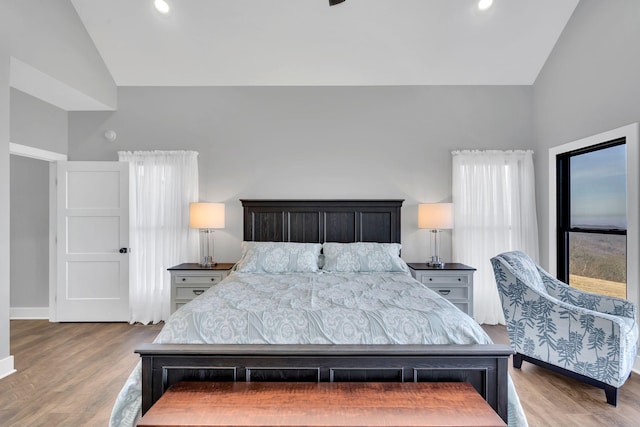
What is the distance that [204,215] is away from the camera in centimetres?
400

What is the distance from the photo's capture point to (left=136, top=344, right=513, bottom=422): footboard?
6.24 feet

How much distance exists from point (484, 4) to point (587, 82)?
129 centimetres

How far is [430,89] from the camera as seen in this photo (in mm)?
4414

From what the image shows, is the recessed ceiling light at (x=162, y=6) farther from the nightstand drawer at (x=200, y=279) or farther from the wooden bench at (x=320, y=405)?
the wooden bench at (x=320, y=405)

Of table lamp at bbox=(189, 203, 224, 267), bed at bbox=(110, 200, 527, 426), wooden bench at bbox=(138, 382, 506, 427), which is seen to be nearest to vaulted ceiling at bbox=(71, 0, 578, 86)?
table lamp at bbox=(189, 203, 224, 267)

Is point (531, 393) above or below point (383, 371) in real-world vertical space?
below

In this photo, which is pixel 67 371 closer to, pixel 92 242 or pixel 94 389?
pixel 94 389

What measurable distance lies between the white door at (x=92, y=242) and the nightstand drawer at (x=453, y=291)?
146 inches

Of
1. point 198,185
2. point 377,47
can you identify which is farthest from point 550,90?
point 198,185

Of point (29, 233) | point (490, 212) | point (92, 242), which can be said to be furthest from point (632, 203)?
point (29, 233)

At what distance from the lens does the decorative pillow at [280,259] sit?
360cm

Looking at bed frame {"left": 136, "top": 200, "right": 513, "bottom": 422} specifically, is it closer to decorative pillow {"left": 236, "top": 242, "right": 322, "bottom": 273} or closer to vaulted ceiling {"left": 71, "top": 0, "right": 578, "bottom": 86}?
decorative pillow {"left": 236, "top": 242, "right": 322, "bottom": 273}

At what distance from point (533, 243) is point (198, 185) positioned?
13.6ft

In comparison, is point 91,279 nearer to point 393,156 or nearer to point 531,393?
point 393,156
